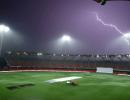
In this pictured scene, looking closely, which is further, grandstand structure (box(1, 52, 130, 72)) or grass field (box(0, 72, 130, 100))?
grandstand structure (box(1, 52, 130, 72))

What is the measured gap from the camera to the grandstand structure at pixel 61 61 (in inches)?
2625

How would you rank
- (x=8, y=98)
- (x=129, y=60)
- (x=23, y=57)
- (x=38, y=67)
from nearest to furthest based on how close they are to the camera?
(x=8, y=98)
(x=129, y=60)
(x=38, y=67)
(x=23, y=57)

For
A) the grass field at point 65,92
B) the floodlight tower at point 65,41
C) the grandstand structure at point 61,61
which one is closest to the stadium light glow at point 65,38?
the floodlight tower at point 65,41

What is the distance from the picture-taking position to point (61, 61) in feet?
244

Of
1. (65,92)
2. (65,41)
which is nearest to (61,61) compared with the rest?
(65,41)

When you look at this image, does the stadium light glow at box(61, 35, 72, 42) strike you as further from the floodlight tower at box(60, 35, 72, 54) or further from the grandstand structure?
the grandstand structure

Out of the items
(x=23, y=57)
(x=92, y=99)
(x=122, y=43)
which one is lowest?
(x=92, y=99)

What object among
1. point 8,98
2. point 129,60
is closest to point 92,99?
point 8,98

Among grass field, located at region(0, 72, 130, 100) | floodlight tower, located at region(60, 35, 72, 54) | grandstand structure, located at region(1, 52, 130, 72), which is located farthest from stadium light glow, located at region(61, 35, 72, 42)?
grass field, located at region(0, 72, 130, 100)

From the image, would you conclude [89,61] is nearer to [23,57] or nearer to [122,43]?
[122,43]

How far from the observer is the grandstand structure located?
6669cm

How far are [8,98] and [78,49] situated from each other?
56196mm

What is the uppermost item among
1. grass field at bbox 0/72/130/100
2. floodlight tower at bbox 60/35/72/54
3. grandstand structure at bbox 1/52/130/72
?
floodlight tower at bbox 60/35/72/54

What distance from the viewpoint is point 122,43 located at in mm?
65562
